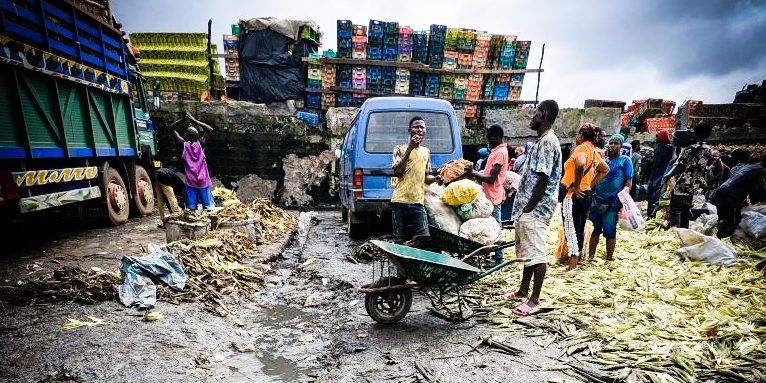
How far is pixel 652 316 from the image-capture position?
3.33 metres

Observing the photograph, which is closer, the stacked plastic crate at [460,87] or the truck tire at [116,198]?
the truck tire at [116,198]

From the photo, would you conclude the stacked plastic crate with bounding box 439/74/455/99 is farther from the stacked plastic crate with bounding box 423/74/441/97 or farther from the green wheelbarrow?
the green wheelbarrow

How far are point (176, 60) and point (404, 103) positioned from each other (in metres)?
11.8

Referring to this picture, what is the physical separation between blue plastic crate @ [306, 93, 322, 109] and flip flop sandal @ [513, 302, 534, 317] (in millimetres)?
12412

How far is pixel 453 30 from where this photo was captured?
1445 centimetres

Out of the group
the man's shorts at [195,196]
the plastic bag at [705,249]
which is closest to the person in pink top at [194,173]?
the man's shorts at [195,196]

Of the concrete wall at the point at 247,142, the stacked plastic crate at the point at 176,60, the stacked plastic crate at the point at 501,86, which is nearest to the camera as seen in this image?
the concrete wall at the point at 247,142

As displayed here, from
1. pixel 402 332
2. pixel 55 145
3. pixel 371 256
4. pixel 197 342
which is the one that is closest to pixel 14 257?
pixel 55 145

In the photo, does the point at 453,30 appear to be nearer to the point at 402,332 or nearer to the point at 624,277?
the point at 624,277

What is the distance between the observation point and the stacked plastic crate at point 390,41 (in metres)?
13.8

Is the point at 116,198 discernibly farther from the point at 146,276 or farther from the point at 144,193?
the point at 146,276

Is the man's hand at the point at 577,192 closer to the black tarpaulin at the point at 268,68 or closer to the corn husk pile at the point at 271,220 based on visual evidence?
the corn husk pile at the point at 271,220

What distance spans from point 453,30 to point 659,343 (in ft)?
46.1

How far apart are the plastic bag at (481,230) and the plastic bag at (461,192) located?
0.30 metres
